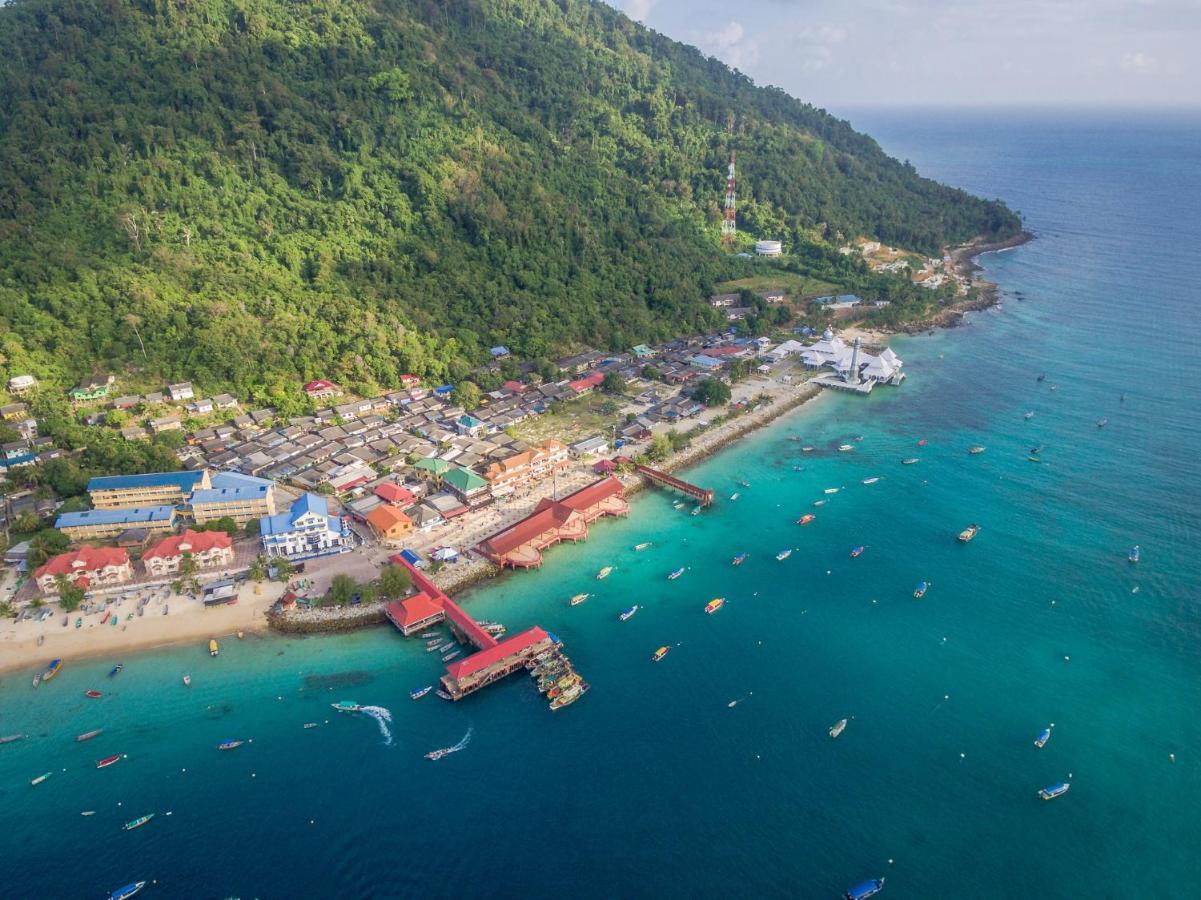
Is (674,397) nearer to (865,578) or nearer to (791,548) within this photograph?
(791,548)

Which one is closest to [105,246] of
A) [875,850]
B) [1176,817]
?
[875,850]

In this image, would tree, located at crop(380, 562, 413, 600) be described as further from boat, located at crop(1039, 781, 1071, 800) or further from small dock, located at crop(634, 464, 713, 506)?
boat, located at crop(1039, 781, 1071, 800)

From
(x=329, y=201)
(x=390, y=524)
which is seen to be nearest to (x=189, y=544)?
(x=390, y=524)

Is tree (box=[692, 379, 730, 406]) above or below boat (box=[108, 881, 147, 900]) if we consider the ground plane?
above

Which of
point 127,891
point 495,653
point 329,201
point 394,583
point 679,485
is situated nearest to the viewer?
point 127,891

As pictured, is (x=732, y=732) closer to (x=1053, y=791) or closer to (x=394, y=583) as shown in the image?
(x=1053, y=791)

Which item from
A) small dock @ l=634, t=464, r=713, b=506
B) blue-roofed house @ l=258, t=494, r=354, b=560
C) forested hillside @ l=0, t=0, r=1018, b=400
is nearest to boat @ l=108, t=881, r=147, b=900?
blue-roofed house @ l=258, t=494, r=354, b=560
